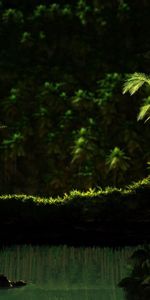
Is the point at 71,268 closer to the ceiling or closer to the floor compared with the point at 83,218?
closer to the floor

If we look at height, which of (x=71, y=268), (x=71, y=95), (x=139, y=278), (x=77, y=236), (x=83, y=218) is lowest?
(x=139, y=278)

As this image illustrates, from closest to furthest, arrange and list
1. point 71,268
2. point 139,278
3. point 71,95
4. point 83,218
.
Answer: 1. point 139,278
2. point 83,218
3. point 71,268
4. point 71,95

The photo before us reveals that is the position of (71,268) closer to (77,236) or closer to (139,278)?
(77,236)

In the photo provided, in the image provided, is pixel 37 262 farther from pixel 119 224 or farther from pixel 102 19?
pixel 102 19

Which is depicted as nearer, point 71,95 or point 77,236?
point 77,236

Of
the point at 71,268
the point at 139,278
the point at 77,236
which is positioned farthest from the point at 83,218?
the point at 139,278

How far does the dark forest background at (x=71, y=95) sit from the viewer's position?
4788cm

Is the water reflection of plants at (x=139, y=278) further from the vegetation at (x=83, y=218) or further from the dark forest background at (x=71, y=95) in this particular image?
the dark forest background at (x=71, y=95)

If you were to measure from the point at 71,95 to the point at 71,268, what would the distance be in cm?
3297

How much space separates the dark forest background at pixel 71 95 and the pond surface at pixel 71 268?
88.5 ft

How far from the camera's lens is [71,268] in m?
19.1

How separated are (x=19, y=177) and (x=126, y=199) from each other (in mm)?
32425

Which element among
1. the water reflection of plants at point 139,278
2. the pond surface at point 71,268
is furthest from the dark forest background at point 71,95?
the water reflection of plants at point 139,278

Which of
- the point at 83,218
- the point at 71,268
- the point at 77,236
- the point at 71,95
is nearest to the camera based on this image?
the point at 83,218
